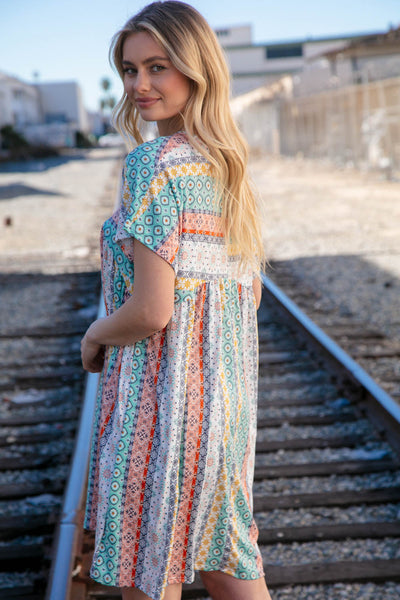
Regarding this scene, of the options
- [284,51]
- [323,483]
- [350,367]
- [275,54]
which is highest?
[284,51]

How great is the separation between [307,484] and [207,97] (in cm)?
221

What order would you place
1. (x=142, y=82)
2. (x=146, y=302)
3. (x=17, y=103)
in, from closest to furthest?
1. (x=146, y=302)
2. (x=142, y=82)
3. (x=17, y=103)

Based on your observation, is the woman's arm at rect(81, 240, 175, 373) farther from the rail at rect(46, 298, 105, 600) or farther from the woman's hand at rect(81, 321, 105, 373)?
the rail at rect(46, 298, 105, 600)

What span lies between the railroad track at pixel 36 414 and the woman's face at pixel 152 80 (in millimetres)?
1769

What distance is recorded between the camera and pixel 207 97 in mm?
1635

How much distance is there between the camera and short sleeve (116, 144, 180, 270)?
152 cm

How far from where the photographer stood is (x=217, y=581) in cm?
176

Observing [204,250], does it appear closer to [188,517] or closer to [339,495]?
[188,517]

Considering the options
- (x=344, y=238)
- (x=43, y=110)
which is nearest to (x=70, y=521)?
(x=344, y=238)

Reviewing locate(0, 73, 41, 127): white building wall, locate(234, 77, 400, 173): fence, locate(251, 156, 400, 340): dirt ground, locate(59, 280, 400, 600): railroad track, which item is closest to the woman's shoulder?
locate(251, 156, 400, 340): dirt ground

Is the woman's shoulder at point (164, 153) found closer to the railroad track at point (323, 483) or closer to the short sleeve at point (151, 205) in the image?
the short sleeve at point (151, 205)

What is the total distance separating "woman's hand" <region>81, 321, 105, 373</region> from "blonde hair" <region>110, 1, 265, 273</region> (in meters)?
0.41

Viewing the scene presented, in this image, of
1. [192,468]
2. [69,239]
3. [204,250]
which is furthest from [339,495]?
[69,239]

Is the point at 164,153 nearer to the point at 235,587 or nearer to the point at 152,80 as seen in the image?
the point at 152,80
